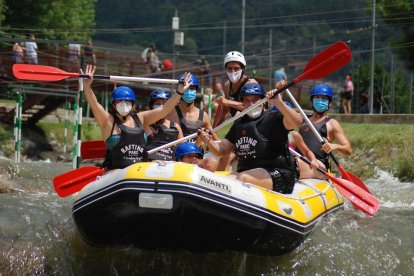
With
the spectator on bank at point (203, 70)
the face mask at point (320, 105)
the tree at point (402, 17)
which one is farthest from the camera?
the spectator on bank at point (203, 70)

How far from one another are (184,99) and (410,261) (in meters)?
3.40

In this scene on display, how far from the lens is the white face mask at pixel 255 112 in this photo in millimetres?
8258

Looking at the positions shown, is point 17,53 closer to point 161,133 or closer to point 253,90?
point 161,133

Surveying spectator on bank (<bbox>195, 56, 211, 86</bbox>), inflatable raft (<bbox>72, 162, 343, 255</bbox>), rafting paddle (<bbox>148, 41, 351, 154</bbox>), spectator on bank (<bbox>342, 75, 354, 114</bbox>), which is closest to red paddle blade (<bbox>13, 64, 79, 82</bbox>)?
rafting paddle (<bbox>148, 41, 351, 154</bbox>)

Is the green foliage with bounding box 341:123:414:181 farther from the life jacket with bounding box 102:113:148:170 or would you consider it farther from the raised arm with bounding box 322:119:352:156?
the life jacket with bounding box 102:113:148:170

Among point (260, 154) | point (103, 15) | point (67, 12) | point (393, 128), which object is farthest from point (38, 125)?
point (103, 15)

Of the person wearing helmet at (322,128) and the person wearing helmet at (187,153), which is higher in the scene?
the person wearing helmet at (322,128)

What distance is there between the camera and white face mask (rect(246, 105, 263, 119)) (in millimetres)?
8258

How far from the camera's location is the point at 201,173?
7129 mm

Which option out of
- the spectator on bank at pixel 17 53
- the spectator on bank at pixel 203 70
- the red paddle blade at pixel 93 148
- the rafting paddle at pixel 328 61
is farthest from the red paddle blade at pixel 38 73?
the spectator on bank at pixel 203 70

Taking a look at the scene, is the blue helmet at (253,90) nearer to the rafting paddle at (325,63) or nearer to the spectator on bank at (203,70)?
the rafting paddle at (325,63)

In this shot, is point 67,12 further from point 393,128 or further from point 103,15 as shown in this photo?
point 103,15

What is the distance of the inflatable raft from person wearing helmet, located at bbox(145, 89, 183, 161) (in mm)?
2097

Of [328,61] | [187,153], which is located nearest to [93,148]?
[187,153]
